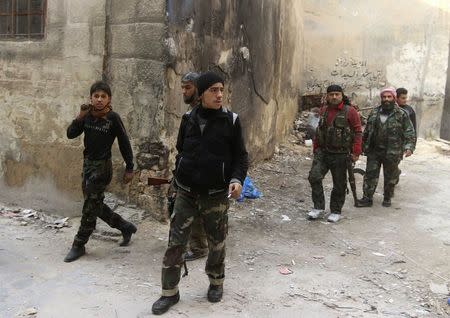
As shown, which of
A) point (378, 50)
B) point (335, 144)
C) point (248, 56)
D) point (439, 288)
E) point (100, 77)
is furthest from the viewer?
point (378, 50)

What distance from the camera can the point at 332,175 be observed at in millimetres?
5594

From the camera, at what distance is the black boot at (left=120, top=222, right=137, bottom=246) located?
4.47m

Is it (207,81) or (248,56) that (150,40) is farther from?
(248,56)

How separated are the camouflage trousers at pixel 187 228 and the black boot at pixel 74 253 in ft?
3.96

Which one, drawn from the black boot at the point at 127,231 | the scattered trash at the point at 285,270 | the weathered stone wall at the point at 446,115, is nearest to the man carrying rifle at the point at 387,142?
the scattered trash at the point at 285,270

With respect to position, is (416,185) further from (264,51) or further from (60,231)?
(60,231)

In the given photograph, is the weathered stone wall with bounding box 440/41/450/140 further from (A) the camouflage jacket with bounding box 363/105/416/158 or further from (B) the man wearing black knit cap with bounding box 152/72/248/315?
(B) the man wearing black knit cap with bounding box 152/72/248/315

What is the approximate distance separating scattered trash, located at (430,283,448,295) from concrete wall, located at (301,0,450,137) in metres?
8.40

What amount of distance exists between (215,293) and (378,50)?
10097mm

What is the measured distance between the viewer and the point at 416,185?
7.73 meters

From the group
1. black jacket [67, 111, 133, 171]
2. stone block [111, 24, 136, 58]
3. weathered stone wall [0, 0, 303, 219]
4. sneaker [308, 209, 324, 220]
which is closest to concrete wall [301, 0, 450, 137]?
weathered stone wall [0, 0, 303, 219]

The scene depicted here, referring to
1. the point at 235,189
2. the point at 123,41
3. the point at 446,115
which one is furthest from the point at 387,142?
the point at 446,115

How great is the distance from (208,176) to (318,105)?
930 centimetres

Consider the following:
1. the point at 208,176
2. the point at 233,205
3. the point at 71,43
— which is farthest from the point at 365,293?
the point at 71,43
